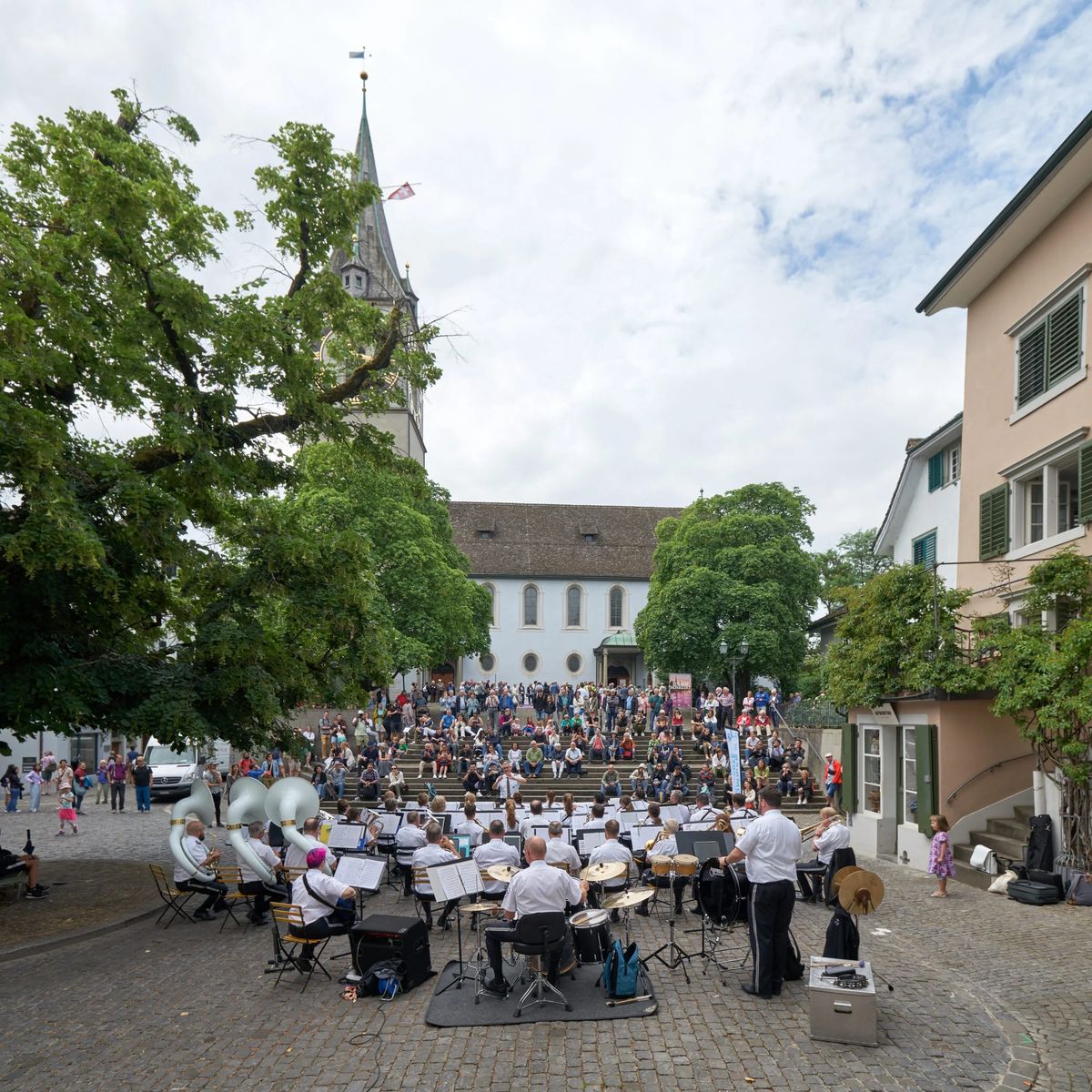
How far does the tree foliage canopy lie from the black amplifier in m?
11.3

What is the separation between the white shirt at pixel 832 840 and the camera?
13570mm

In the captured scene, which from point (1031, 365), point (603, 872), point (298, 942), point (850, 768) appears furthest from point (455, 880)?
point (1031, 365)

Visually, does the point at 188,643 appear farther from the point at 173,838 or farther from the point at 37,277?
the point at 37,277

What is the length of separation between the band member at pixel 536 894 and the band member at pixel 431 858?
322cm

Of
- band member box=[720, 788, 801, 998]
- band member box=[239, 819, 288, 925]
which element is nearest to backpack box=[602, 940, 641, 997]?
band member box=[720, 788, 801, 998]

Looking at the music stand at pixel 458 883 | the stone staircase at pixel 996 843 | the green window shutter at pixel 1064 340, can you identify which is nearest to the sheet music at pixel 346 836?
the music stand at pixel 458 883

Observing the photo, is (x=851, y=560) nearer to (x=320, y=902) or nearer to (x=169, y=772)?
(x=169, y=772)

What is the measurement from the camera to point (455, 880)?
405 inches

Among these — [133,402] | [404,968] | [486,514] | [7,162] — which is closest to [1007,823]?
[404,968]

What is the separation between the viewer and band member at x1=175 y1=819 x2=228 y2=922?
546 inches

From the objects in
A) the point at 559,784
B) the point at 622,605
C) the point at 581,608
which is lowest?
the point at 559,784

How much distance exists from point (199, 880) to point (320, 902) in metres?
4.49

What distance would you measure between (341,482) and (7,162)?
286 inches

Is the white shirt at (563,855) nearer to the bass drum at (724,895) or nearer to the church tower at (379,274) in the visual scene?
the bass drum at (724,895)
